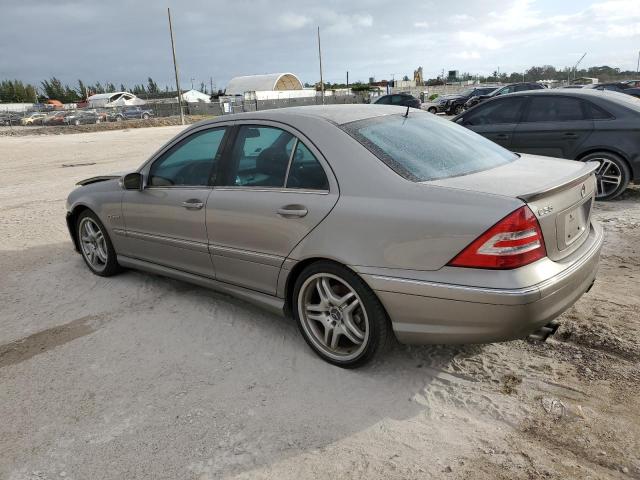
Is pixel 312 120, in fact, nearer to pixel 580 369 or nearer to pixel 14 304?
pixel 580 369

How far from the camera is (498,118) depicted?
25.7 ft

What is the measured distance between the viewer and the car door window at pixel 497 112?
25.0 ft

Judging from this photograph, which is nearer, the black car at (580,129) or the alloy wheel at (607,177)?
the black car at (580,129)

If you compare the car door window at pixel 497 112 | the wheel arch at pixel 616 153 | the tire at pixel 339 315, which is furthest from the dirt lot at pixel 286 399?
the car door window at pixel 497 112

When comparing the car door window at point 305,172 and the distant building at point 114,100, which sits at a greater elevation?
the distant building at point 114,100

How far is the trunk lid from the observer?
99.7 inches

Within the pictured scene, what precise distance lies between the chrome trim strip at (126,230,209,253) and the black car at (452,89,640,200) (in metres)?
5.54

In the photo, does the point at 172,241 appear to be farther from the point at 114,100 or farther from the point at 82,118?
the point at 114,100

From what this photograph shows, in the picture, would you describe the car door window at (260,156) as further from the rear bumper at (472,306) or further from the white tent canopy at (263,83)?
the white tent canopy at (263,83)

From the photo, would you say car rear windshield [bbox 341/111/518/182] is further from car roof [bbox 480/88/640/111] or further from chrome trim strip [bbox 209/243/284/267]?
car roof [bbox 480/88/640/111]

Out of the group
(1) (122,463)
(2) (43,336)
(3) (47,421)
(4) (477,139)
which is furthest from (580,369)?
(2) (43,336)

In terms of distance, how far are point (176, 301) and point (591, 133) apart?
5905 mm

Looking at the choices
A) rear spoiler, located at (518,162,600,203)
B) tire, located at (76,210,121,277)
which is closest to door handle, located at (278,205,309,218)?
rear spoiler, located at (518,162,600,203)

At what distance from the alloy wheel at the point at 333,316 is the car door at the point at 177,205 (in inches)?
37.6
